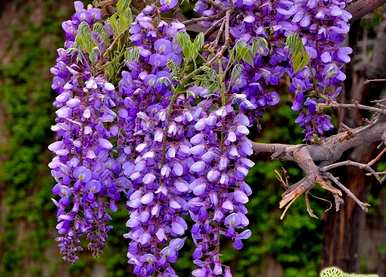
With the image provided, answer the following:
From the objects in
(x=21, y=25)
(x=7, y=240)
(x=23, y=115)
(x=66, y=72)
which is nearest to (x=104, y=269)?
(x=7, y=240)

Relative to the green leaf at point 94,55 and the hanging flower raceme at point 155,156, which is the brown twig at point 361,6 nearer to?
the hanging flower raceme at point 155,156

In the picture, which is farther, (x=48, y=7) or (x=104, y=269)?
(x=48, y=7)

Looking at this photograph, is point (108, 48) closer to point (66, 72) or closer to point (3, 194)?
point (66, 72)

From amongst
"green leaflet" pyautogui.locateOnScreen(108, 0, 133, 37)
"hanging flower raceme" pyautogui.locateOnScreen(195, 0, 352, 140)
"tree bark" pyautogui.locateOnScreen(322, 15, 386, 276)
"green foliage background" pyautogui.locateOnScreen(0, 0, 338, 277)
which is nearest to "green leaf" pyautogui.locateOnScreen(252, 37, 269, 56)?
"hanging flower raceme" pyautogui.locateOnScreen(195, 0, 352, 140)

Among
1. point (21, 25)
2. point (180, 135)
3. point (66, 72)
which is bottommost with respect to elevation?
point (180, 135)

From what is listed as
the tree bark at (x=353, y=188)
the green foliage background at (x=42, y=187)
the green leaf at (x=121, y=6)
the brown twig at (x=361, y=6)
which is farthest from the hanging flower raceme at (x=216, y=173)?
the green foliage background at (x=42, y=187)

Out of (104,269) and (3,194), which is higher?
(3,194)

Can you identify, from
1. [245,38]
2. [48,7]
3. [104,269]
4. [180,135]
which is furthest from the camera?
[48,7]
